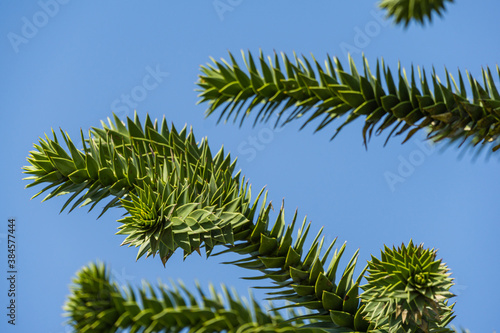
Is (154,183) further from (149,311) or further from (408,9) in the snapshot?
(408,9)

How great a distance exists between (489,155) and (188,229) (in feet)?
6.31

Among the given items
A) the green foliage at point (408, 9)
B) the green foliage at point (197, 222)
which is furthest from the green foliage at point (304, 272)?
the green foliage at point (408, 9)

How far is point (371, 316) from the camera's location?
104 inches

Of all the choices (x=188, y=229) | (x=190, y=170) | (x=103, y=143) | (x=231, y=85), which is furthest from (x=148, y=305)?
(x=231, y=85)

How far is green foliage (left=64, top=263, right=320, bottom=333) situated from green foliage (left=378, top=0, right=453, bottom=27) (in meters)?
4.09

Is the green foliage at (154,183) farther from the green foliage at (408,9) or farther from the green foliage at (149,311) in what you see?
the green foliage at (408,9)

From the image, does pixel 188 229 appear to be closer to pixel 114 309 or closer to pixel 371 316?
pixel 114 309

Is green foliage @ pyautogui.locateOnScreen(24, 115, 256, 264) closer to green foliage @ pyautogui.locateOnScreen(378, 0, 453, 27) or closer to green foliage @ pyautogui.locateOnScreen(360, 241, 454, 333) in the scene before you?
green foliage @ pyautogui.locateOnScreen(360, 241, 454, 333)

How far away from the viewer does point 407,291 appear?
2506mm

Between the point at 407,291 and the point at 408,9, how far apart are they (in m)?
3.88

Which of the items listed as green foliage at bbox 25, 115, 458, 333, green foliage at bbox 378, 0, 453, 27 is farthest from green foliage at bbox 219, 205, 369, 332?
green foliage at bbox 378, 0, 453, 27

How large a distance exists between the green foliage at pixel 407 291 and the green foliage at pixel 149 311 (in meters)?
0.40

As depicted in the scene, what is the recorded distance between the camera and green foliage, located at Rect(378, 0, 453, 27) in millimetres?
5446

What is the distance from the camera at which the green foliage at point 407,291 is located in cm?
251
